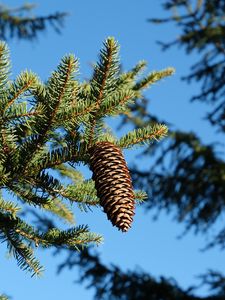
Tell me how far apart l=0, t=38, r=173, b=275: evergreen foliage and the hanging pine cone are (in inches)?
2.9

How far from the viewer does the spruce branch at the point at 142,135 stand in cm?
198

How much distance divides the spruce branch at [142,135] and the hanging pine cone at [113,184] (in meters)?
0.08

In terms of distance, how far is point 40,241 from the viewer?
198cm

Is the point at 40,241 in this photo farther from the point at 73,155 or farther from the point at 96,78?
the point at 96,78

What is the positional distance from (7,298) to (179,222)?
9796 mm

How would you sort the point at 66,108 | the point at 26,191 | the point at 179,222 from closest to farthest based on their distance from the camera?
the point at 66,108 → the point at 26,191 → the point at 179,222

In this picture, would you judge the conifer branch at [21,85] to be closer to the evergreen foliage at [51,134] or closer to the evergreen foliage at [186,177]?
the evergreen foliage at [51,134]

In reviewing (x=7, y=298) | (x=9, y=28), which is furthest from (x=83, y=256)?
(x=7, y=298)

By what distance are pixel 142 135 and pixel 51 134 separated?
32cm

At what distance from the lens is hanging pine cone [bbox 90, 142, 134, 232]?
1813mm

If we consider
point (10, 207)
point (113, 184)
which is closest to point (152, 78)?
point (113, 184)

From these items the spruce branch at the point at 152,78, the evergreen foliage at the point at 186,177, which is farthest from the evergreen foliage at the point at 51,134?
the evergreen foliage at the point at 186,177

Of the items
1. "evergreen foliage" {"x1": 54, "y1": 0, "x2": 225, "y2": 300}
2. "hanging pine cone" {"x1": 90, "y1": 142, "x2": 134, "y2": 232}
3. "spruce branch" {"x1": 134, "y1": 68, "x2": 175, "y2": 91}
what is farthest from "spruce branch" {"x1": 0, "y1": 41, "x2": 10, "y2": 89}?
"evergreen foliage" {"x1": 54, "y1": 0, "x2": 225, "y2": 300}

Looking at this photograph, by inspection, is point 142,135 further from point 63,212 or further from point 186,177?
point 186,177
